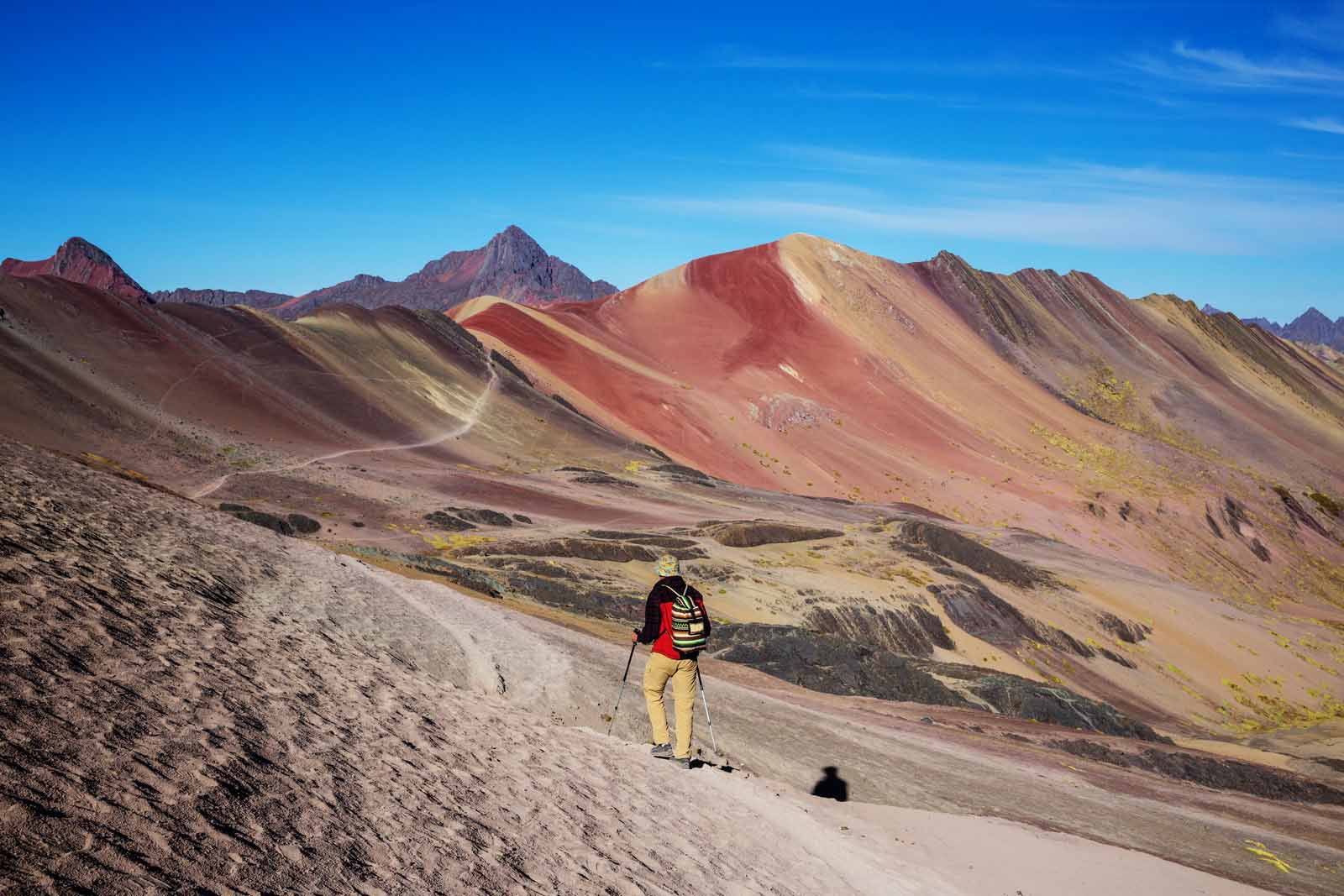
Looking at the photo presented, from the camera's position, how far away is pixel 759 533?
39.3 m

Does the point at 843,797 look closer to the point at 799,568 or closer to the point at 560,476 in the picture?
the point at 799,568

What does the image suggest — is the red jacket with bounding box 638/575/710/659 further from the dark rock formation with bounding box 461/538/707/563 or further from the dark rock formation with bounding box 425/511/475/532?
the dark rock formation with bounding box 425/511/475/532

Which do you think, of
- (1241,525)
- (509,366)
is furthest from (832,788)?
(1241,525)

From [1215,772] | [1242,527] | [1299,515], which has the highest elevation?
[1299,515]

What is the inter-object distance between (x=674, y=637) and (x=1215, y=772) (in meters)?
17.2

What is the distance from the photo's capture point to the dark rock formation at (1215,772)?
66.2 feet

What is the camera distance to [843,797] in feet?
39.2

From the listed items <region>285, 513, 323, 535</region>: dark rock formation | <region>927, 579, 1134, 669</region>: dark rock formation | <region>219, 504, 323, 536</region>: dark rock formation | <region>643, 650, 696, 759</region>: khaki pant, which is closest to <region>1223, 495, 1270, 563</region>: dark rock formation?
<region>927, 579, 1134, 669</region>: dark rock formation

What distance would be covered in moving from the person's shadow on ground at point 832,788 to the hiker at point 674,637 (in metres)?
2.81

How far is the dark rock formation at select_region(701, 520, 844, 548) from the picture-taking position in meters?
38.3

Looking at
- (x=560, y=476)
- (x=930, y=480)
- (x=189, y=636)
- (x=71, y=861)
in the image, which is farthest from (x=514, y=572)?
(x=930, y=480)

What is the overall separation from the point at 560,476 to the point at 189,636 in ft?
142

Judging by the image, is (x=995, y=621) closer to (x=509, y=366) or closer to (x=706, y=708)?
(x=706, y=708)

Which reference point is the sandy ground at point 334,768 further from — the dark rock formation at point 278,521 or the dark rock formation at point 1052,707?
the dark rock formation at point 278,521
